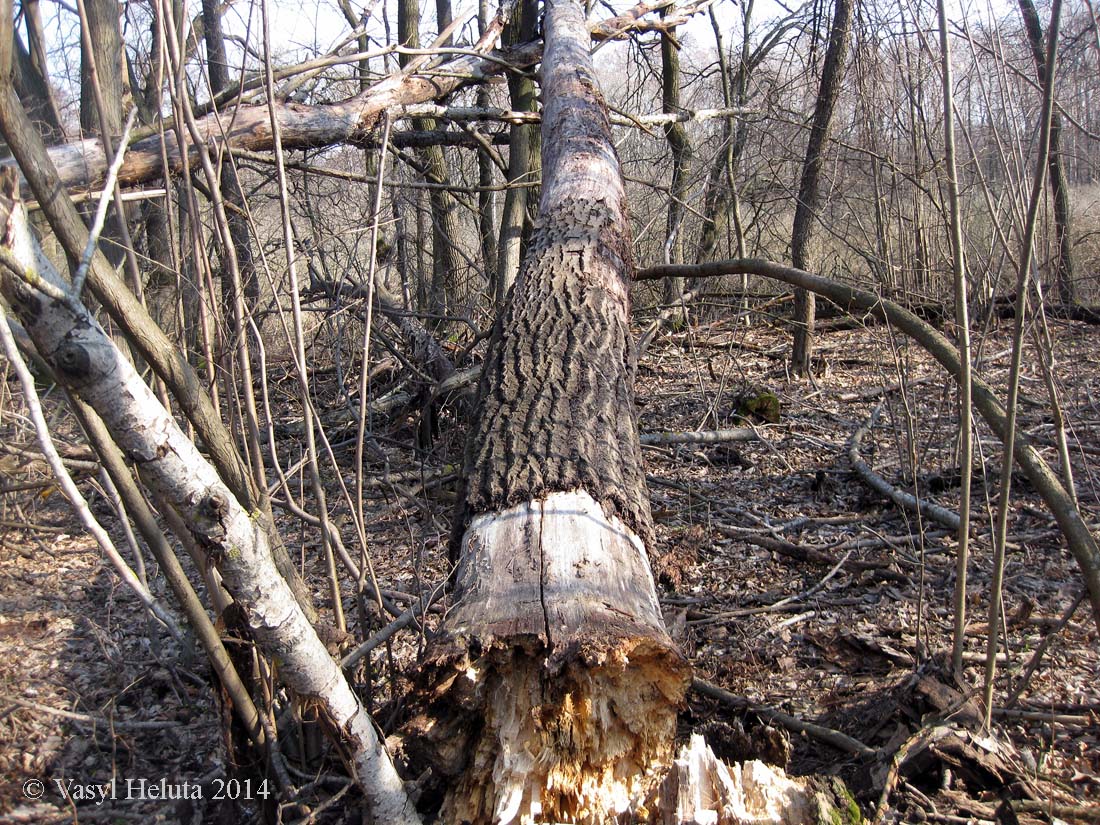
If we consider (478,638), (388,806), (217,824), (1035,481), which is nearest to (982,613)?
(1035,481)

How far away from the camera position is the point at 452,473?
14.7 feet

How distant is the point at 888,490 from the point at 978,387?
158cm

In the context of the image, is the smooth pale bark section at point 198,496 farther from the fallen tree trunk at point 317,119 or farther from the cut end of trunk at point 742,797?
the fallen tree trunk at point 317,119

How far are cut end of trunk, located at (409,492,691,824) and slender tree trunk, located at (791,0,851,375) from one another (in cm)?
416

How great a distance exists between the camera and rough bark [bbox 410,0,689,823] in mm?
1776

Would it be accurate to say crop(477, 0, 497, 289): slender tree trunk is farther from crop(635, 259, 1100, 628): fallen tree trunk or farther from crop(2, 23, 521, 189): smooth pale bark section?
crop(635, 259, 1100, 628): fallen tree trunk

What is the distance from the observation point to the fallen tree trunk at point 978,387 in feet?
6.83

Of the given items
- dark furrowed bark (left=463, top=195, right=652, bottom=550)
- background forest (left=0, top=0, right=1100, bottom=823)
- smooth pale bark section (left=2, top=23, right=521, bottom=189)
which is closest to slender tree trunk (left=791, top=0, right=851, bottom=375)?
background forest (left=0, top=0, right=1100, bottom=823)

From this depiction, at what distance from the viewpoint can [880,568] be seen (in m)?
3.37

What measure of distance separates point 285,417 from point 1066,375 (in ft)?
19.7

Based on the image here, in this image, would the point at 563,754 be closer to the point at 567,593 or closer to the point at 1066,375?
the point at 567,593

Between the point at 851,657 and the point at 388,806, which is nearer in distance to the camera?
the point at 388,806

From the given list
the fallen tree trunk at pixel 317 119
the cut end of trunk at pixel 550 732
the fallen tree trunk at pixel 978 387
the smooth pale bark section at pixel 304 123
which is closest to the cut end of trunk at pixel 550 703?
the cut end of trunk at pixel 550 732

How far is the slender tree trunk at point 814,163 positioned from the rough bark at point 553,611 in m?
3.25
